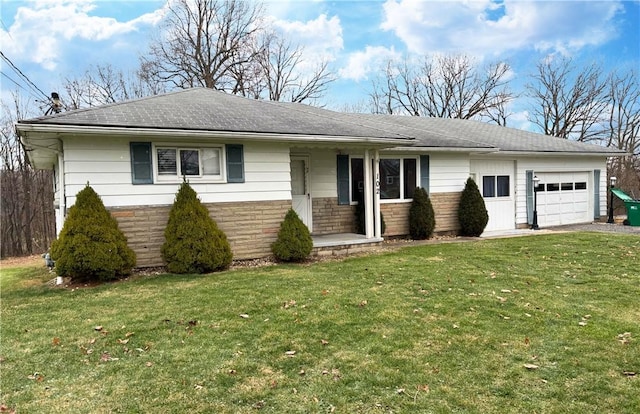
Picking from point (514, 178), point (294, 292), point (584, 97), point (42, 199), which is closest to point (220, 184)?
point (294, 292)

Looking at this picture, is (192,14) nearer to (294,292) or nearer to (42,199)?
(42,199)

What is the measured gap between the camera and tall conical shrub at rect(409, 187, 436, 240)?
37.1ft

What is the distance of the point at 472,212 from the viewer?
39.0 feet

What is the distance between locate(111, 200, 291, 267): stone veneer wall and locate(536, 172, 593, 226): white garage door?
10.1 meters

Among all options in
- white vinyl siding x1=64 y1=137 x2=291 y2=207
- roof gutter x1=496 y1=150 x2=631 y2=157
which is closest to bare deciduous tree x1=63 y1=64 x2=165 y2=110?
white vinyl siding x1=64 y1=137 x2=291 y2=207

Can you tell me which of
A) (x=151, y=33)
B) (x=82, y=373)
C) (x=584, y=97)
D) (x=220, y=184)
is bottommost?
(x=82, y=373)

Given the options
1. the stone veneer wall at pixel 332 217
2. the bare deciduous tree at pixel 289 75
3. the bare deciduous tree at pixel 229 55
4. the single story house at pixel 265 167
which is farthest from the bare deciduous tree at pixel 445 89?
the stone veneer wall at pixel 332 217

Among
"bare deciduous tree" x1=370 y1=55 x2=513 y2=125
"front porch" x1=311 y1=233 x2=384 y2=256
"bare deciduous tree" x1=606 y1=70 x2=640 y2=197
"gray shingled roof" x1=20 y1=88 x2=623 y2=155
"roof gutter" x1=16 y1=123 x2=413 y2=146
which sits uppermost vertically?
"bare deciduous tree" x1=370 y1=55 x2=513 y2=125

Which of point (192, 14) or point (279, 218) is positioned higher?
point (192, 14)

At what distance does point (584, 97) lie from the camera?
27.7 m

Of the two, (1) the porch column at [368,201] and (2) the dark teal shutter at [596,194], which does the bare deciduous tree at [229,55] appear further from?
(2) the dark teal shutter at [596,194]

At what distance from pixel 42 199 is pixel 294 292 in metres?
15.6

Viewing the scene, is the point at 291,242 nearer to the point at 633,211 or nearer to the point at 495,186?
the point at 495,186

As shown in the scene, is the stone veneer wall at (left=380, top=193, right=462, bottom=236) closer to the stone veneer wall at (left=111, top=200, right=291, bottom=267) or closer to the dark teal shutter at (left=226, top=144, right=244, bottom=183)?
the stone veneer wall at (left=111, top=200, right=291, bottom=267)
